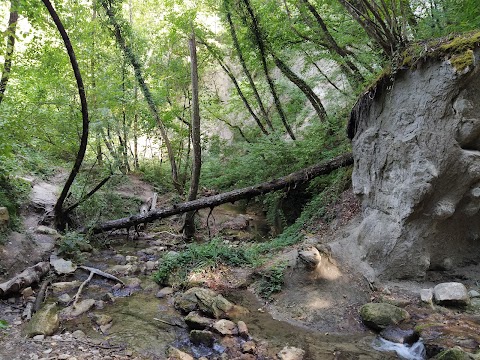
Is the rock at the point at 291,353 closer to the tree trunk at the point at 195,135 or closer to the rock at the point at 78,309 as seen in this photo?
the rock at the point at 78,309

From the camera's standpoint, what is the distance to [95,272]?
7.64 meters

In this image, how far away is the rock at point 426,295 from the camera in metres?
5.42

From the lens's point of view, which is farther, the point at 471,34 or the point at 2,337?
the point at 471,34

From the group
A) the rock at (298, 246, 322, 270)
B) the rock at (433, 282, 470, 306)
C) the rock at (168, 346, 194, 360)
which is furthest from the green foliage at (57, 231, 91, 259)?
the rock at (433, 282, 470, 306)

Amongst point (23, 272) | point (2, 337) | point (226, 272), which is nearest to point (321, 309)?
point (226, 272)

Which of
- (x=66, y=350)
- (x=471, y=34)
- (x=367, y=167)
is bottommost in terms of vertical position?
(x=66, y=350)

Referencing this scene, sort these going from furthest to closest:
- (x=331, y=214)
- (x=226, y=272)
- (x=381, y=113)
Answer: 1. (x=331, y=214)
2. (x=226, y=272)
3. (x=381, y=113)

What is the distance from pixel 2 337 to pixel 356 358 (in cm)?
479

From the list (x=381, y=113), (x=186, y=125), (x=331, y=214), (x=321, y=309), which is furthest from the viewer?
(x=186, y=125)

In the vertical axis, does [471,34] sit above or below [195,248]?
above

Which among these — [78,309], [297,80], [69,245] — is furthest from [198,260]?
[297,80]

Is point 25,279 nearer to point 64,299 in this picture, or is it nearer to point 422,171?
point 64,299

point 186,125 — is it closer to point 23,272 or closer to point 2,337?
point 23,272

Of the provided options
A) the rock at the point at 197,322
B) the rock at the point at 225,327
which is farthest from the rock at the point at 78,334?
the rock at the point at 225,327
